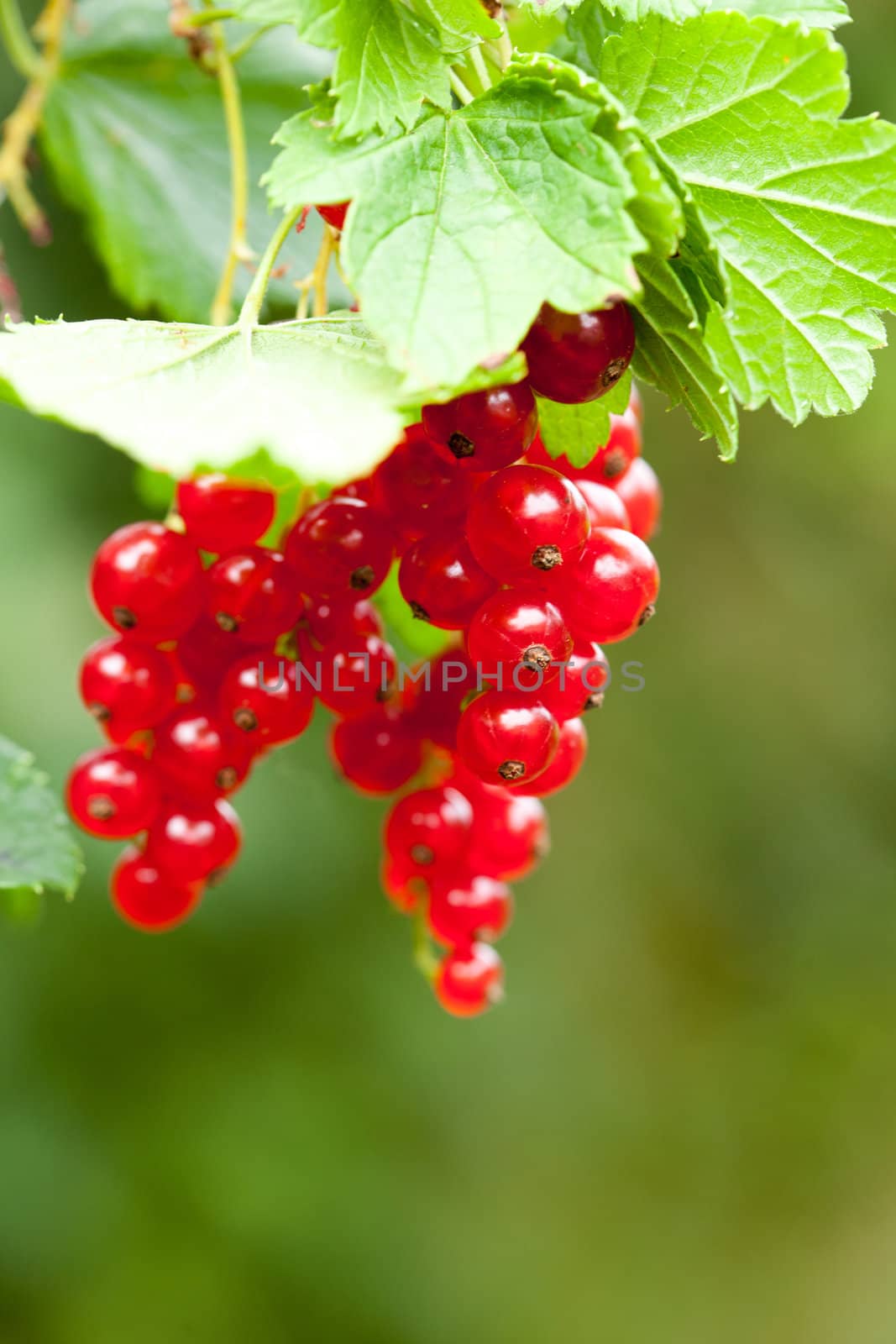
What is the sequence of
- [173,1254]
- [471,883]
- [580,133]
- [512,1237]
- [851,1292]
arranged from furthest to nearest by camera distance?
[851,1292]
[512,1237]
[173,1254]
[471,883]
[580,133]

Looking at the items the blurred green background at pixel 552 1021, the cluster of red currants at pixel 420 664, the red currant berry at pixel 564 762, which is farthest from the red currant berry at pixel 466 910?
the blurred green background at pixel 552 1021

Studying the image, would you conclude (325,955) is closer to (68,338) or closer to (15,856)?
(15,856)

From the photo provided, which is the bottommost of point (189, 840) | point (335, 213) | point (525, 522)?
point (189, 840)

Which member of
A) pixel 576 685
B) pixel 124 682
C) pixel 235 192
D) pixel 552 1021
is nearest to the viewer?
pixel 576 685

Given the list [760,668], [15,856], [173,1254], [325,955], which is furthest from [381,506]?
[760,668]

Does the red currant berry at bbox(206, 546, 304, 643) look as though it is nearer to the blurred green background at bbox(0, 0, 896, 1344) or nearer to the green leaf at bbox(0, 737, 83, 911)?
the green leaf at bbox(0, 737, 83, 911)

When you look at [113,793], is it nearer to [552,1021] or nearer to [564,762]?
[564,762]

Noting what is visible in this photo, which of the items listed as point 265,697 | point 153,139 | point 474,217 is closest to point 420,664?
point 265,697
